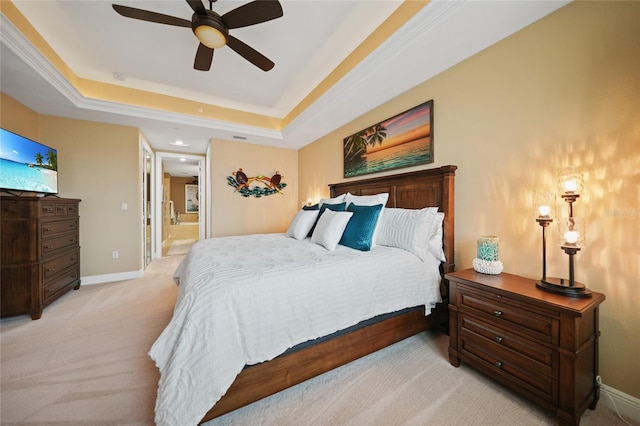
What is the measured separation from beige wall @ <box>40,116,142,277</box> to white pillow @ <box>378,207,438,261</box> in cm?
400

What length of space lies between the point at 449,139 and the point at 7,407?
12.0 ft

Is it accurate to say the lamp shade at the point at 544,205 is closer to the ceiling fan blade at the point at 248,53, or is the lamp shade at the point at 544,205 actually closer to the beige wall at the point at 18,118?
the ceiling fan blade at the point at 248,53

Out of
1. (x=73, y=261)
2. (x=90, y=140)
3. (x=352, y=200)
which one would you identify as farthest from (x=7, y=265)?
(x=352, y=200)

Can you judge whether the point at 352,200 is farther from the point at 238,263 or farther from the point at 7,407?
the point at 7,407

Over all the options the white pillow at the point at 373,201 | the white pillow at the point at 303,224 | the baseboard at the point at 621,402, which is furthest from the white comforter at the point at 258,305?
the baseboard at the point at 621,402

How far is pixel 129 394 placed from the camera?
145cm

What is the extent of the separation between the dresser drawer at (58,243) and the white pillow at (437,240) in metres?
4.03

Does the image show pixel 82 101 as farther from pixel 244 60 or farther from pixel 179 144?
pixel 244 60

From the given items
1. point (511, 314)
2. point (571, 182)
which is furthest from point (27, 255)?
point (571, 182)

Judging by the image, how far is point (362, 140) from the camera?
3283mm

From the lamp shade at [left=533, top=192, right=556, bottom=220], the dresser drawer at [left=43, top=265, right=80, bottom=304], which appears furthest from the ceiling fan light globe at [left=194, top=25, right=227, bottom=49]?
the dresser drawer at [left=43, top=265, right=80, bottom=304]

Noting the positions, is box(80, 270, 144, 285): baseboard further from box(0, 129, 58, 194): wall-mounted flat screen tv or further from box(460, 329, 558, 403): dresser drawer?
box(460, 329, 558, 403): dresser drawer

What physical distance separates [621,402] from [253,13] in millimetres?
3360

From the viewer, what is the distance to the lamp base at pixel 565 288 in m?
1.28
